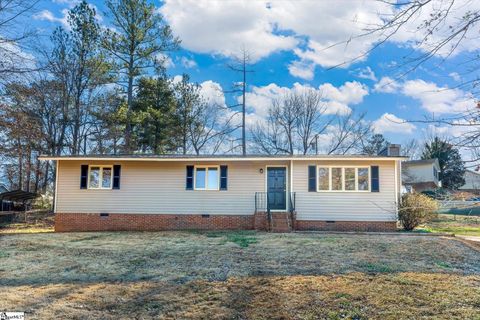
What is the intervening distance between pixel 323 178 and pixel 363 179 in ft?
5.10

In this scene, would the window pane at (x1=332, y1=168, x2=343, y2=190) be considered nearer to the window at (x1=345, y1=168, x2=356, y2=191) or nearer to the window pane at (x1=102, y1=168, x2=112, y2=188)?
the window at (x1=345, y1=168, x2=356, y2=191)

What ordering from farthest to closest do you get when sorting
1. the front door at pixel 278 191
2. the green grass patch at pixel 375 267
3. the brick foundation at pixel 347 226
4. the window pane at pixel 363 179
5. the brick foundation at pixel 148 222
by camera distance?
the front door at pixel 278 191 < the brick foundation at pixel 148 222 < the window pane at pixel 363 179 < the brick foundation at pixel 347 226 < the green grass patch at pixel 375 267

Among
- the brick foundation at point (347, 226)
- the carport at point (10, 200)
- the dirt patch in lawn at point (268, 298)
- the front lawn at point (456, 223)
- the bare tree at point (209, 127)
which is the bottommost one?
the dirt patch in lawn at point (268, 298)

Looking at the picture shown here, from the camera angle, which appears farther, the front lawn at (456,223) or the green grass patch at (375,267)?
the front lawn at (456,223)

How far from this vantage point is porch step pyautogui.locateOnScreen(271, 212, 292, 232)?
13805mm

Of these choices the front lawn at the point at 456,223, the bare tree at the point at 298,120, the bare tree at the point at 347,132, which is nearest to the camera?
the front lawn at the point at 456,223

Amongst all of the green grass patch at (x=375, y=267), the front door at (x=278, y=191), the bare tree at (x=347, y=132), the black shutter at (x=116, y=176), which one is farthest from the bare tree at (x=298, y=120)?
the green grass patch at (x=375, y=267)

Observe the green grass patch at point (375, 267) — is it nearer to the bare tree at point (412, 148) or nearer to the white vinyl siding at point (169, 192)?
the white vinyl siding at point (169, 192)

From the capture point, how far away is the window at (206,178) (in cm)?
1518

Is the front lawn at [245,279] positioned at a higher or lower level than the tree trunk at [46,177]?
lower

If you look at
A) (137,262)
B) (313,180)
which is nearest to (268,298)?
(137,262)

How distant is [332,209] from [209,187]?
4989 millimetres

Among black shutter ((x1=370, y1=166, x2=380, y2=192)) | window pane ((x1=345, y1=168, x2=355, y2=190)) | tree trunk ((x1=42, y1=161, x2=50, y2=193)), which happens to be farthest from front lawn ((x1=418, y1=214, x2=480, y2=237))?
tree trunk ((x1=42, y1=161, x2=50, y2=193))

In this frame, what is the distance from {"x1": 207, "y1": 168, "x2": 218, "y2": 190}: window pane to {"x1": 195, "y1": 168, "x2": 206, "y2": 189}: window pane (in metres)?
0.25
